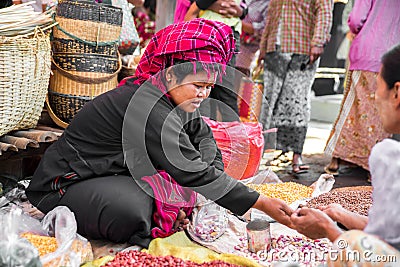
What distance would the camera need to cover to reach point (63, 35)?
3.11 m

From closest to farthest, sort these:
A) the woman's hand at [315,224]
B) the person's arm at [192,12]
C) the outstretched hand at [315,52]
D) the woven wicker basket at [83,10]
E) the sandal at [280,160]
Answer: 1. the woman's hand at [315,224]
2. the woven wicker basket at [83,10]
3. the person's arm at [192,12]
4. the outstretched hand at [315,52]
5. the sandal at [280,160]

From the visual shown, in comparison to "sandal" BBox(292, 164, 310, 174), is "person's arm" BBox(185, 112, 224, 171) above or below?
above

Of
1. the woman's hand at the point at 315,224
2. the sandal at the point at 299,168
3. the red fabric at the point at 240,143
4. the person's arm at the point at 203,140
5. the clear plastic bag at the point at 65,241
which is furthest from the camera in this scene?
the sandal at the point at 299,168

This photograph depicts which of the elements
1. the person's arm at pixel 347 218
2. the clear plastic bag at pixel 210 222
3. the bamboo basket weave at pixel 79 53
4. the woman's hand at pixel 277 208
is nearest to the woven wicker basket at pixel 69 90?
the bamboo basket weave at pixel 79 53

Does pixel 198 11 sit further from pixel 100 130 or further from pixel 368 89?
pixel 100 130

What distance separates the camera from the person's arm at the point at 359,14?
3941mm

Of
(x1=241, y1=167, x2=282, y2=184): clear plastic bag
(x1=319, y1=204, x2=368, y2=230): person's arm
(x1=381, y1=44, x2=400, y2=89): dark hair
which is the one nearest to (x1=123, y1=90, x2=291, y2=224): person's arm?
(x1=319, y1=204, x2=368, y2=230): person's arm

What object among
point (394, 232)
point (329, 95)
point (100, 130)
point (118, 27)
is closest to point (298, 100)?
point (118, 27)

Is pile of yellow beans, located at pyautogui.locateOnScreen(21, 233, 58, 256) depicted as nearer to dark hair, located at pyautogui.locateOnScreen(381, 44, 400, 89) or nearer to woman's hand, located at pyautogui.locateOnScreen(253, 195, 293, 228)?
woman's hand, located at pyautogui.locateOnScreen(253, 195, 293, 228)

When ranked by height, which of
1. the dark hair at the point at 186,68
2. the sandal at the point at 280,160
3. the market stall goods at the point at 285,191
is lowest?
the sandal at the point at 280,160

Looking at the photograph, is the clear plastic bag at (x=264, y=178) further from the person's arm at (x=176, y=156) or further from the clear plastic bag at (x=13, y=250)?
the clear plastic bag at (x=13, y=250)

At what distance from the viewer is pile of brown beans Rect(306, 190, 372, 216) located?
256cm

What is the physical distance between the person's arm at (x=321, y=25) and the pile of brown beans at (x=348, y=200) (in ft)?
5.09

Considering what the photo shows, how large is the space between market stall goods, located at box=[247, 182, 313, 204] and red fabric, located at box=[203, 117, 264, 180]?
18 centimetres
